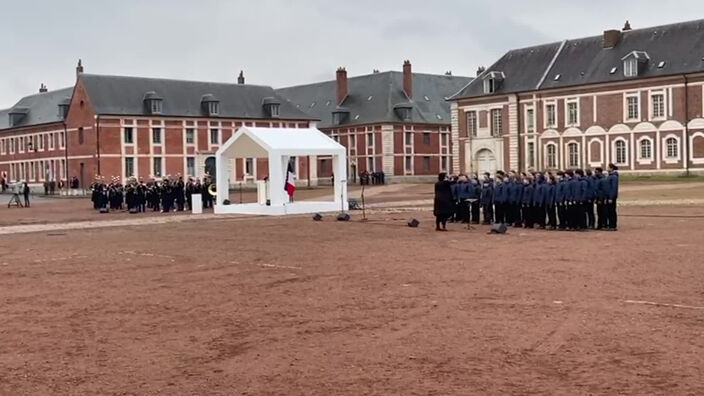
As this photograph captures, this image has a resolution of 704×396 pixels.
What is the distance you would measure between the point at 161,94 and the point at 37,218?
116 ft

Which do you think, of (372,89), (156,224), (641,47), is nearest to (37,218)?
(156,224)

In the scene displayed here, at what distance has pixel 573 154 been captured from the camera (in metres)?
61.0

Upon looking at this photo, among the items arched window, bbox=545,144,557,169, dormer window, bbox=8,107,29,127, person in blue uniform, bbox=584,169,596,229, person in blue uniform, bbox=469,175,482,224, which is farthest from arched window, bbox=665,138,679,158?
dormer window, bbox=8,107,29,127

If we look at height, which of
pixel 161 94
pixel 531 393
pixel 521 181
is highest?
pixel 161 94

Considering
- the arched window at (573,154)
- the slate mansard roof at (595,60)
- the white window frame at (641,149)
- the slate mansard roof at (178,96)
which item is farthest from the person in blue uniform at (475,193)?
the slate mansard roof at (178,96)

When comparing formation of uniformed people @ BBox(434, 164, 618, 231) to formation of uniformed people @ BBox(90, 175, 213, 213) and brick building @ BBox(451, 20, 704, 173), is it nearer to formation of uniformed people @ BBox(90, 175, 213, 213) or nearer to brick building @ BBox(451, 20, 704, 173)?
formation of uniformed people @ BBox(90, 175, 213, 213)

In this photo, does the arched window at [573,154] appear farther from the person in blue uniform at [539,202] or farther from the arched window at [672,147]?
the person in blue uniform at [539,202]

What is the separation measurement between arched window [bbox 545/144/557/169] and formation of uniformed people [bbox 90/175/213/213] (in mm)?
30454

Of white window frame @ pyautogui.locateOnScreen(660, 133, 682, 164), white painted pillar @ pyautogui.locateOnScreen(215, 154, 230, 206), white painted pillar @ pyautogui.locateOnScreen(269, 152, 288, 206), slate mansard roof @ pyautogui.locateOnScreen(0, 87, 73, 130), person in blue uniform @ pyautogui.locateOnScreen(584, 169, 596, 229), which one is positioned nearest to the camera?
person in blue uniform @ pyautogui.locateOnScreen(584, 169, 596, 229)

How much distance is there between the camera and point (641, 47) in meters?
58.2

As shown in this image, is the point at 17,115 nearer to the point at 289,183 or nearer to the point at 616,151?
the point at 616,151

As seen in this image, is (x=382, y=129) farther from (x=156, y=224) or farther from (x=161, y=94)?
(x=156, y=224)

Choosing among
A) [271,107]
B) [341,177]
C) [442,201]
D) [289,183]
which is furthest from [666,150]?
[442,201]

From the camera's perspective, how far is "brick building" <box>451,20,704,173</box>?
181ft
